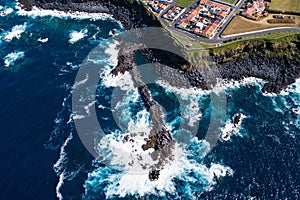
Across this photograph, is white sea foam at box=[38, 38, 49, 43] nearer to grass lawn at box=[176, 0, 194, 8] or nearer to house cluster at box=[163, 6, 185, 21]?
house cluster at box=[163, 6, 185, 21]

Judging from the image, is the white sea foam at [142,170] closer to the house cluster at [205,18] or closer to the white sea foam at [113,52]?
the white sea foam at [113,52]

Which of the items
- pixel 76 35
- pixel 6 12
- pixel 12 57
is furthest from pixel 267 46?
pixel 6 12

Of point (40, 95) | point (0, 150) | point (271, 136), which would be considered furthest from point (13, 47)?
point (271, 136)

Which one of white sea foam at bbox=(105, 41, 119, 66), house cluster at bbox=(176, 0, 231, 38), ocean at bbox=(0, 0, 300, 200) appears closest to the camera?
ocean at bbox=(0, 0, 300, 200)

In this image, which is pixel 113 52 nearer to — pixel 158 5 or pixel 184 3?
pixel 158 5

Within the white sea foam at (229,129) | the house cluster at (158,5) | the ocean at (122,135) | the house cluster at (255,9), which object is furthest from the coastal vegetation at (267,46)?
the house cluster at (158,5)

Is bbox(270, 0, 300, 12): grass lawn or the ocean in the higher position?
bbox(270, 0, 300, 12): grass lawn

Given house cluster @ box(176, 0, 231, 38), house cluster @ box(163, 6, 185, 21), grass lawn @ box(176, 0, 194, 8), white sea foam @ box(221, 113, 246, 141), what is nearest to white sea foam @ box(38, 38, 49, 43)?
house cluster @ box(163, 6, 185, 21)
